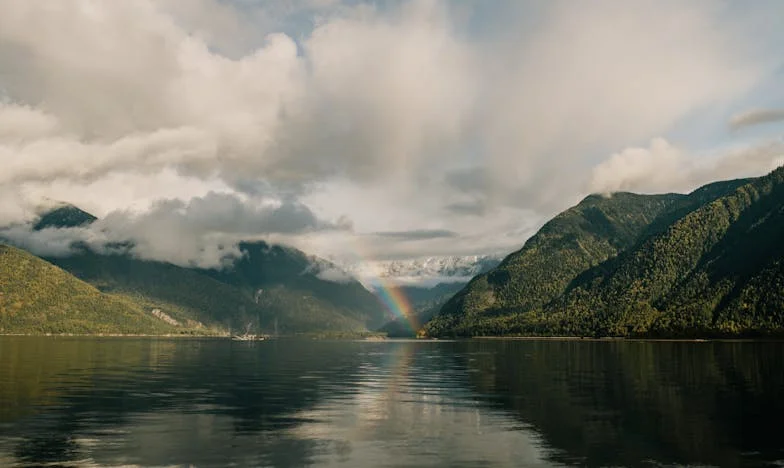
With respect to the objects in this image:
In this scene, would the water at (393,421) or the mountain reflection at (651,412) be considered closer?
the water at (393,421)

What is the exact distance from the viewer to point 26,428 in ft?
225

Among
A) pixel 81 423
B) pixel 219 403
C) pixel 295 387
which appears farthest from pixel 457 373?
pixel 81 423

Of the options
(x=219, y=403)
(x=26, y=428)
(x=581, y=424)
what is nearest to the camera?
(x=26, y=428)

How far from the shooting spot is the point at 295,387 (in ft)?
391

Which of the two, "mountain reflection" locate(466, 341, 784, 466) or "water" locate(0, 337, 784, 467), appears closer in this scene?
"water" locate(0, 337, 784, 467)

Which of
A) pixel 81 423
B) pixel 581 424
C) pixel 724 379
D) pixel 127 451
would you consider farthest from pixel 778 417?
pixel 81 423

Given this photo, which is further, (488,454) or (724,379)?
(724,379)

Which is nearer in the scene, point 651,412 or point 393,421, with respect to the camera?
point 393,421

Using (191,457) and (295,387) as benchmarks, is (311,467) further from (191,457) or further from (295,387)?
(295,387)

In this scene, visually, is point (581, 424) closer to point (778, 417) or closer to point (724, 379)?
point (778, 417)

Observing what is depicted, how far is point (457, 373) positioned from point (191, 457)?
104022mm

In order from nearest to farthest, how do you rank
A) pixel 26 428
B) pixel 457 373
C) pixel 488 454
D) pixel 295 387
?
pixel 488 454, pixel 26 428, pixel 295 387, pixel 457 373

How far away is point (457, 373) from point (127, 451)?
104m

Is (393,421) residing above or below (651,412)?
above
